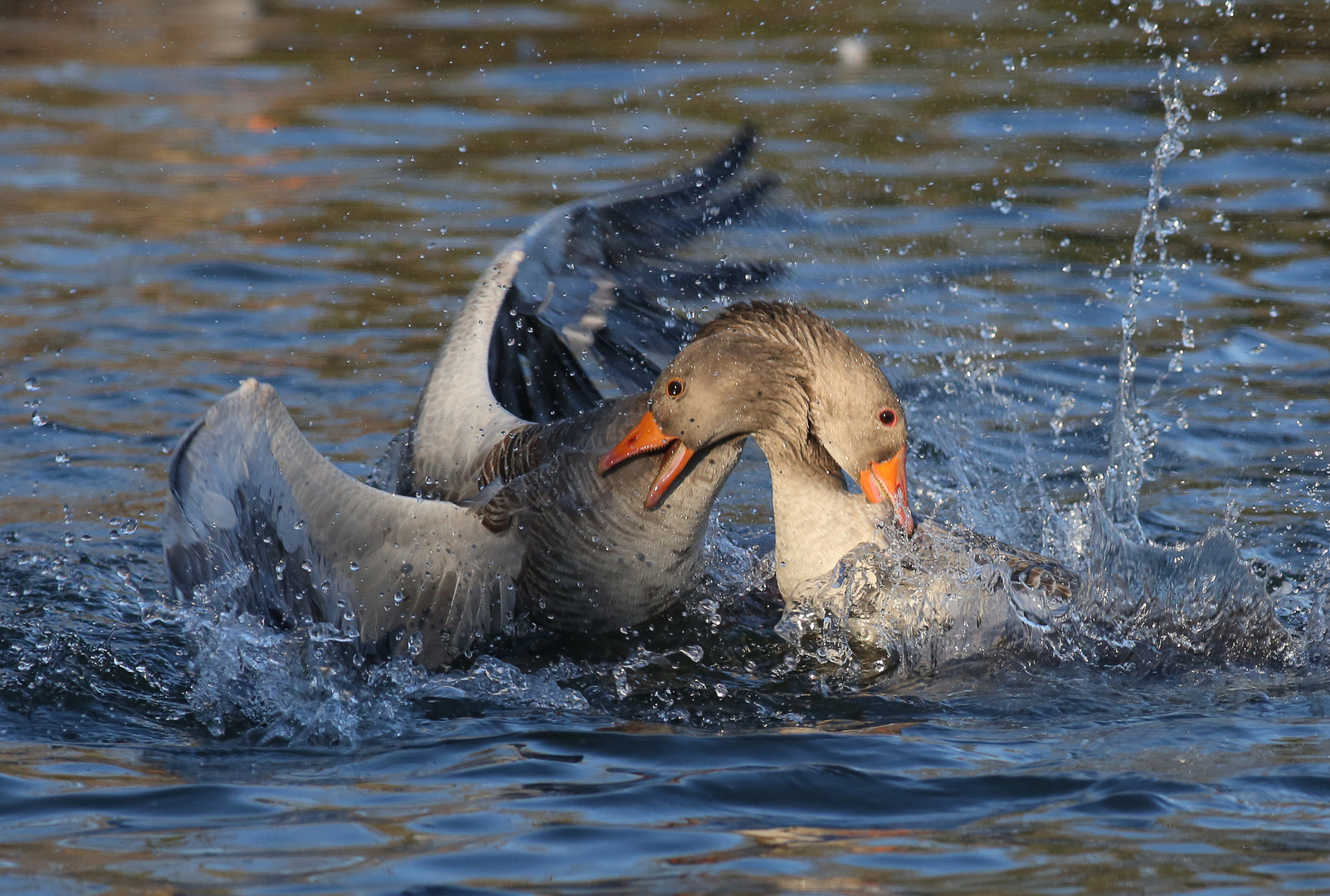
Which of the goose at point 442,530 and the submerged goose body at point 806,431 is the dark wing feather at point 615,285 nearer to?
the goose at point 442,530

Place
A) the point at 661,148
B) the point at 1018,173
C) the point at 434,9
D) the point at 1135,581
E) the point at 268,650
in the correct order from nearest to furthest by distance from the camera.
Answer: the point at 268,650, the point at 1135,581, the point at 1018,173, the point at 661,148, the point at 434,9

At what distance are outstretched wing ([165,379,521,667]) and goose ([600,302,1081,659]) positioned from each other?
2.13 feet

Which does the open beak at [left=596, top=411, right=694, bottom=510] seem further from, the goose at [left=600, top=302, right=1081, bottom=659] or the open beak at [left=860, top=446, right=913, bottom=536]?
the open beak at [left=860, top=446, right=913, bottom=536]

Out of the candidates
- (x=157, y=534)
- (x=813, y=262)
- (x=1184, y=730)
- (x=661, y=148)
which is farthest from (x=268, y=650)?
(x=661, y=148)

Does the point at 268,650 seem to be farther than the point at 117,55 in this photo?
No

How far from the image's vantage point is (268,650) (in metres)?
5.32

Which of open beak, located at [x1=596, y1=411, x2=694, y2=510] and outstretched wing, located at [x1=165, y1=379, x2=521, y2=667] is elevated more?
open beak, located at [x1=596, y1=411, x2=694, y2=510]

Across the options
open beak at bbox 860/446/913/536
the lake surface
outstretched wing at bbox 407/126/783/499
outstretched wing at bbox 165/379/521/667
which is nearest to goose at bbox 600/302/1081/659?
open beak at bbox 860/446/913/536

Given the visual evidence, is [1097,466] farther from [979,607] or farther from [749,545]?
[979,607]

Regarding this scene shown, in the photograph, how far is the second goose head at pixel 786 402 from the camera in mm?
5289

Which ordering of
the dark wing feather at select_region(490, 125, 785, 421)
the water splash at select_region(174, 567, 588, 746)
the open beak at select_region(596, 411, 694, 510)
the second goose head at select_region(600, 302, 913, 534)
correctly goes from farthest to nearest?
the dark wing feather at select_region(490, 125, 785, 421), the open beak at select_region(596, 411, 694, 510), the second goose head at select_region(600, 302, 913, 534), the water splash at select_region(174, 567, 588, 746)

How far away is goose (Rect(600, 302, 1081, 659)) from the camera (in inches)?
210

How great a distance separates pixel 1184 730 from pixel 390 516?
269 cm

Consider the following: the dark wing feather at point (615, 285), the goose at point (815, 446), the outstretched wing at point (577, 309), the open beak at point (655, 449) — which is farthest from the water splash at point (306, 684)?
the dark wing feather at point (615, 285)
